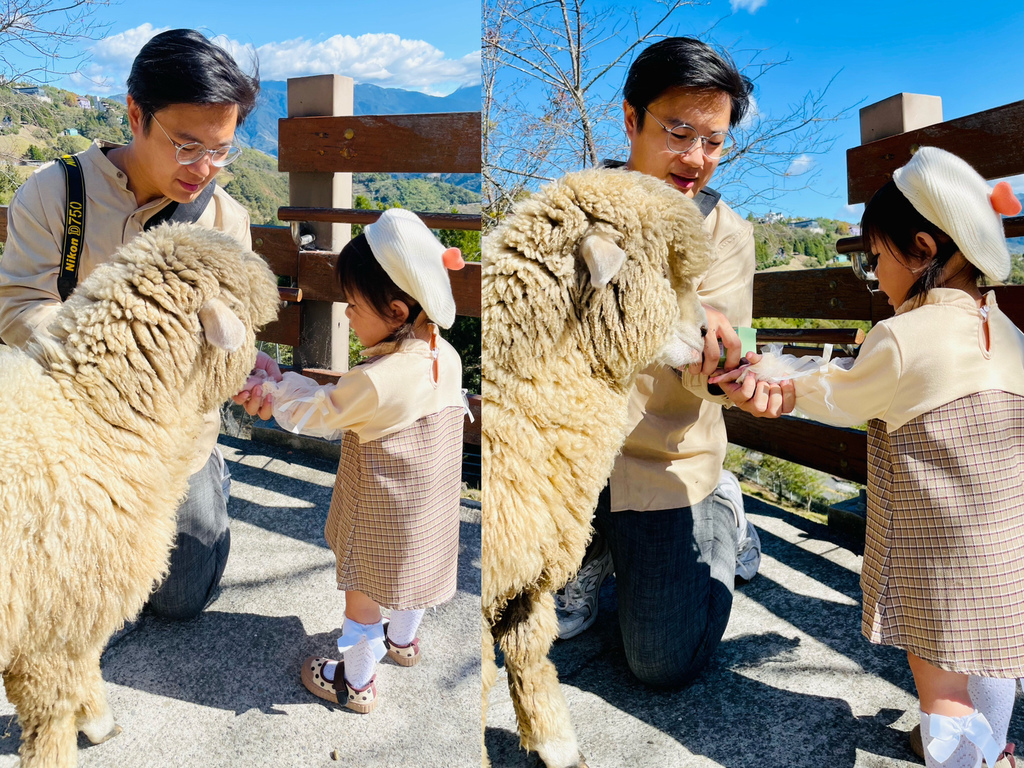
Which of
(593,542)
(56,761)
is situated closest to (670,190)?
(593,542)

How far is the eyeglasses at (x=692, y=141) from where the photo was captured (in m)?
1.75

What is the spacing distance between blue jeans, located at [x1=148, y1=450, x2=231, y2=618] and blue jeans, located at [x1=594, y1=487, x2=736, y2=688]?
46.2 inches

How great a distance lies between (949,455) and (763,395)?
1.33 feet

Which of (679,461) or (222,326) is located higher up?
(222,326)

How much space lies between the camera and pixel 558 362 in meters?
1.72

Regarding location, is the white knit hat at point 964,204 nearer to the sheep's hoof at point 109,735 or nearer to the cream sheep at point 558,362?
the cream sheep at point 558,362

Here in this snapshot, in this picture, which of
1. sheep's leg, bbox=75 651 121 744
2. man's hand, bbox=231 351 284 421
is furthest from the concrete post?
sheep's leg, bbox=75 651 121 744

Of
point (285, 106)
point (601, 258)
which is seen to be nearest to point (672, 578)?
point (601, 258)

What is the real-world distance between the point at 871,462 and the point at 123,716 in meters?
1.95

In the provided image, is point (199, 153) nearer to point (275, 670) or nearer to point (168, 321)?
point (168, 321)

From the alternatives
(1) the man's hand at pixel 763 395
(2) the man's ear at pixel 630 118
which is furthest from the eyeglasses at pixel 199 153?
(1) the man's hand at pixel 763 395

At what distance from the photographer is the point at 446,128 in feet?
4.66

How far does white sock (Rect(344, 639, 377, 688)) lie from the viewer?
1600 mm

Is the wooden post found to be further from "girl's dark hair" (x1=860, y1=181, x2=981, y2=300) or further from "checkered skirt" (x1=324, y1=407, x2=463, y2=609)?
"girl's dark hair" (x1=860, y1=181, x2=981, y2=300)
